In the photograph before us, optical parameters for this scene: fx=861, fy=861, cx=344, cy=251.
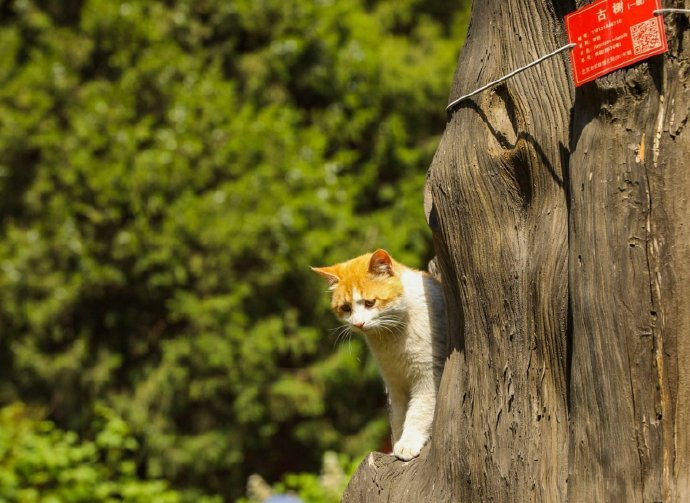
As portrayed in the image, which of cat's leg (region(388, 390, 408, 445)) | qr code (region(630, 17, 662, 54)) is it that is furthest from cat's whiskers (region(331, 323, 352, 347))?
qr code (region(630, 17, 662, 54))

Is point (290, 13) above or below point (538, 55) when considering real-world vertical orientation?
above

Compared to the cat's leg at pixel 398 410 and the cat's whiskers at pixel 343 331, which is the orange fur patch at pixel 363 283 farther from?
the cat's leg at pixel 398 410

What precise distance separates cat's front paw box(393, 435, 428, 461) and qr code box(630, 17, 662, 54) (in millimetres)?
1456

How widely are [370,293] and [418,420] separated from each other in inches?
21.1

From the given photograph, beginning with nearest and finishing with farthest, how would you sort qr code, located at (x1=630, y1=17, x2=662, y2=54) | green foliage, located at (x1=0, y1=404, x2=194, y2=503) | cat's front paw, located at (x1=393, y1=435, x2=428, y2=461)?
qr code, located at (x1=630, y1=17, x2=662, y2=54) → cat's front paw, located at (x1=393, y1=435, x2=428, y2=461) → green foliage, located at (x1=0, y1=404, x2=194, y2=503)

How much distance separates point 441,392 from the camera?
8.18 feet

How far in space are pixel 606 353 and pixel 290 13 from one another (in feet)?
16.2

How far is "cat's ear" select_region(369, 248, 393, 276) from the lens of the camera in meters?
3.18

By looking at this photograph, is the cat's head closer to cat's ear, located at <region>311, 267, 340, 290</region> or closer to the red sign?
cat's ear, located at <region>311, 267, 340, 290</region>

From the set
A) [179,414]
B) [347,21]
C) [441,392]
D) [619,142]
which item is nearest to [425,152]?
[347,21]

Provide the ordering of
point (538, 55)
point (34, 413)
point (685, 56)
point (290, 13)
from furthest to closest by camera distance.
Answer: point (290, 13) → point (34, 413) → point (538, 55) → point (685, 56)

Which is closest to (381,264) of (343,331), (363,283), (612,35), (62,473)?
(363,283)

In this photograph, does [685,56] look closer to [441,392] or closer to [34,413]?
[441,392]

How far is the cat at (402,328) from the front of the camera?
9.57 feet
